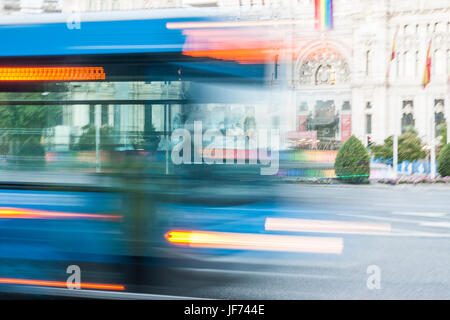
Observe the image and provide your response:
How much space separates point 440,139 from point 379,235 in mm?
17655

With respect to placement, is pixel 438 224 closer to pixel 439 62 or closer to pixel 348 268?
pixel 348 268

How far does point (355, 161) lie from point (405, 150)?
4.22 metres

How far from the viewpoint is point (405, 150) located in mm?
24344

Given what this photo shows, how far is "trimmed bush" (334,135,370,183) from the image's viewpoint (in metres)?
21.3

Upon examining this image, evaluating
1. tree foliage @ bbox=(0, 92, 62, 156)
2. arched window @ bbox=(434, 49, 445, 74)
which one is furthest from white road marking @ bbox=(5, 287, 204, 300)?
arched window @ bbox=(434, 49, 445, 74)

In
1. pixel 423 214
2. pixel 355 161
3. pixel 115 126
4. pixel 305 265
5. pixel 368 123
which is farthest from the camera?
pixel 368 123

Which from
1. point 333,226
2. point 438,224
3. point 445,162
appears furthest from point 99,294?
point 445,162

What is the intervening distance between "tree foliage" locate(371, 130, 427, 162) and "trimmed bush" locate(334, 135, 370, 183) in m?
3.58

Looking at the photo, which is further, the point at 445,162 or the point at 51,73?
the point at 445,162

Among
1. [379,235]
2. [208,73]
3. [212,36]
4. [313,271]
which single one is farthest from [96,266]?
[379,235]

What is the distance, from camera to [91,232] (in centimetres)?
501

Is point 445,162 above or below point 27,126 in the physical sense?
below

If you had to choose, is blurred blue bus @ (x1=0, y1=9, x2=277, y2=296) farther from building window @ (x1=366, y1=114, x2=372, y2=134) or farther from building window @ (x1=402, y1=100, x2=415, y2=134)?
building window @ (x1=366, y1=114, x2=372, y2=134)

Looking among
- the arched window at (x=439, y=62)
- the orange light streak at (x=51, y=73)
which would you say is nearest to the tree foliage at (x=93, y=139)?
the orange light streak at (x=51, y=73)
